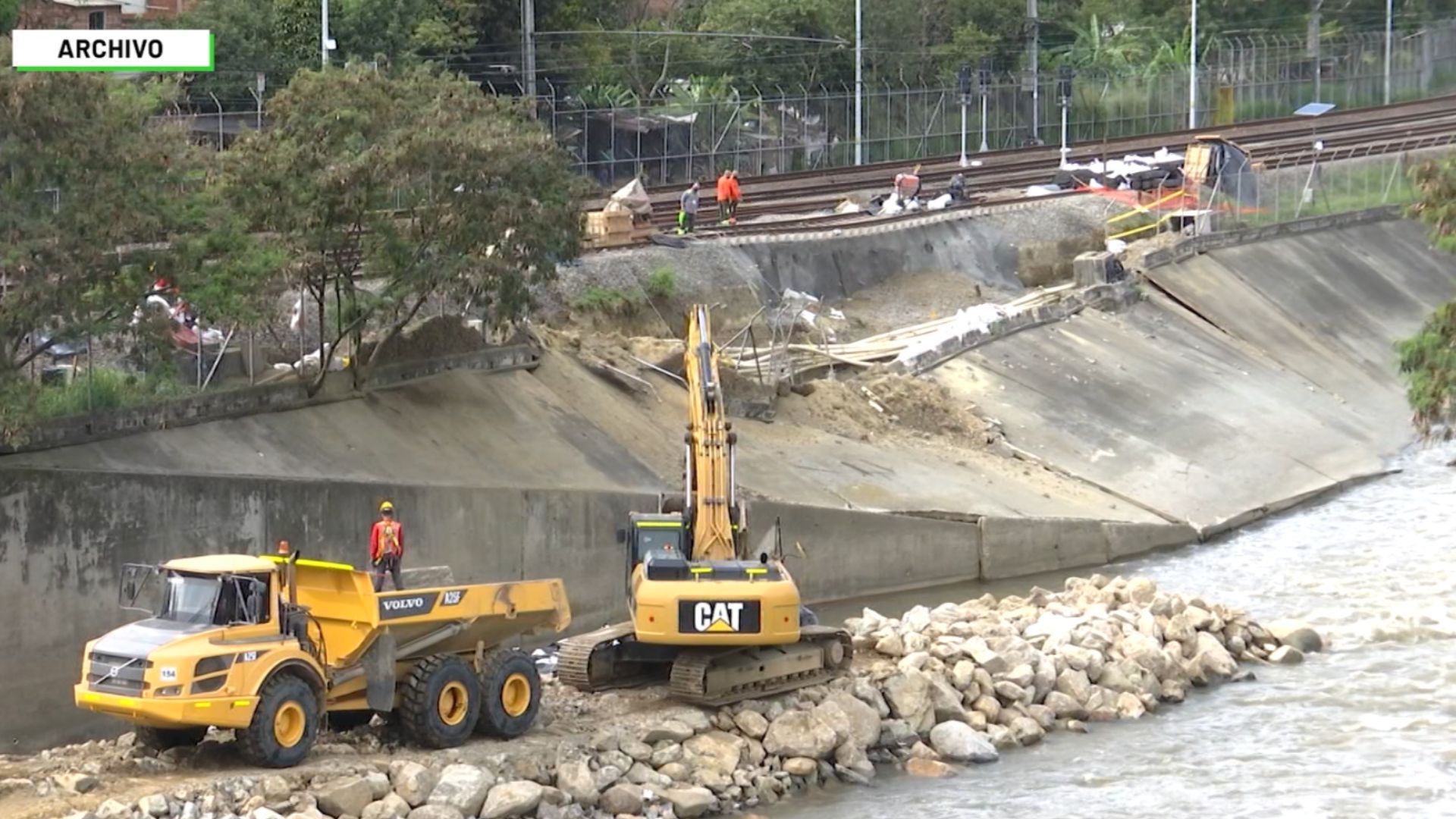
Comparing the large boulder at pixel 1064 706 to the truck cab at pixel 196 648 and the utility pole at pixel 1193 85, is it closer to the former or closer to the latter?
the truck cab at pixel 196 648

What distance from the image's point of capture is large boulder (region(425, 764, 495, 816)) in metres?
25.1

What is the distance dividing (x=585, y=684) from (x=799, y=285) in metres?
26.8

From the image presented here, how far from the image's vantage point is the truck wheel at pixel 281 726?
958 inches

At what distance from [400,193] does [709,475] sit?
31.3ft

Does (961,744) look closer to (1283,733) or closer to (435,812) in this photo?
(1283,733)

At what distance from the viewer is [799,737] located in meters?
29.2

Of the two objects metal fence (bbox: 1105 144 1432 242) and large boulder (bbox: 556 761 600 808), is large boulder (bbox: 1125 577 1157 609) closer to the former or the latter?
large boulder (bbox: 556 761 600 808)

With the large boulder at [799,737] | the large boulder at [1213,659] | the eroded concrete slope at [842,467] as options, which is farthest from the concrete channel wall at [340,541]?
the large boulder at [1213,659]

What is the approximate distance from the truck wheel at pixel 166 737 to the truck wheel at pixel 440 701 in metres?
2.46

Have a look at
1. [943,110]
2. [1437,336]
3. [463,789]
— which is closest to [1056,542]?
[1437,336]

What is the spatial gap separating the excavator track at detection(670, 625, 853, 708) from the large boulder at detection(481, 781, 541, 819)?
3.92 m

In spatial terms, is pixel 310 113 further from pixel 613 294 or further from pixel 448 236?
pixel 613 294

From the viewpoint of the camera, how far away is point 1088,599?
37.3m

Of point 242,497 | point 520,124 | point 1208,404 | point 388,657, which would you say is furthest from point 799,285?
point 388,657
